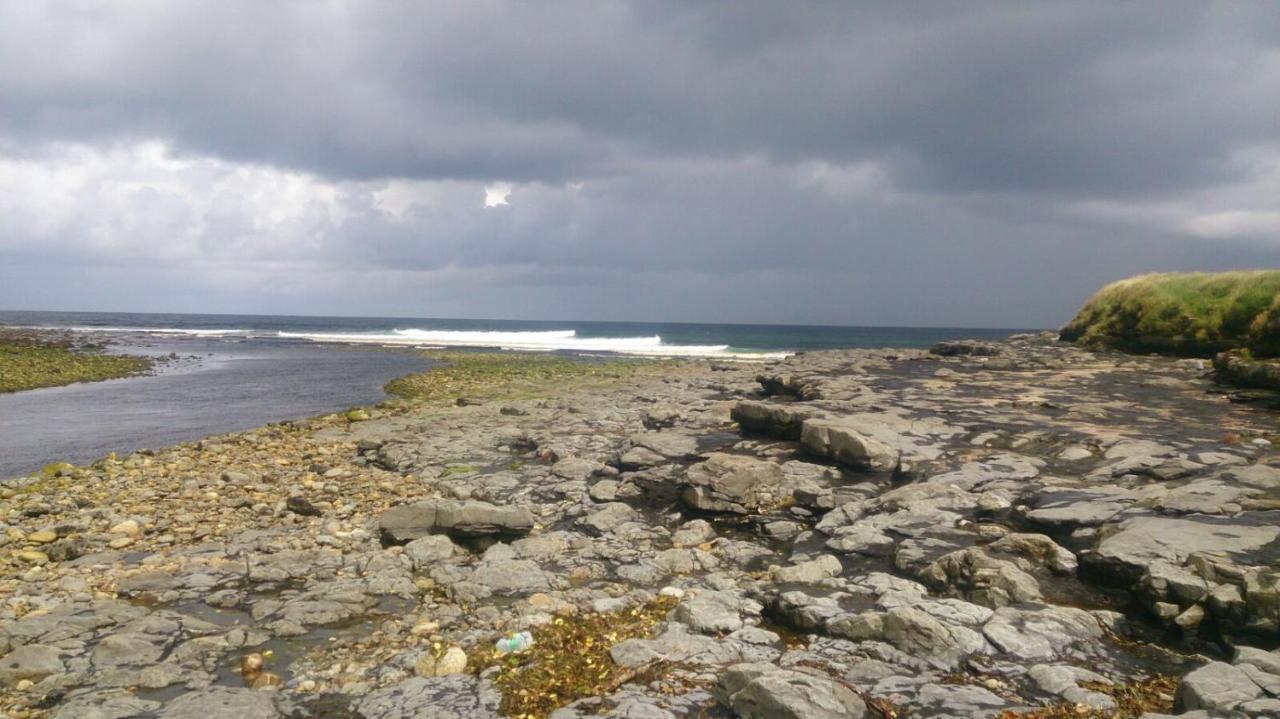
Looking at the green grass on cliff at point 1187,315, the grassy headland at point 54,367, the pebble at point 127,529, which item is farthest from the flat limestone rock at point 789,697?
the grassy headland at point 54,367

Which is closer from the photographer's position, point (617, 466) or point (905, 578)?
point (905, 578)

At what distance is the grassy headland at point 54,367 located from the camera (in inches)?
1303

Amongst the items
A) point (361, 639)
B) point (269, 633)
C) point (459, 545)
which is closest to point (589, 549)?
Answer: point (459, 545)

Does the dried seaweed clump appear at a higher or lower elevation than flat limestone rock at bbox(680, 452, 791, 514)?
lower

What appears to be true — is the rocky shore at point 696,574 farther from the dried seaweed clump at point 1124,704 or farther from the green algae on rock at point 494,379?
the green algae on rock at point 494,379

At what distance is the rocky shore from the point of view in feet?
18.7

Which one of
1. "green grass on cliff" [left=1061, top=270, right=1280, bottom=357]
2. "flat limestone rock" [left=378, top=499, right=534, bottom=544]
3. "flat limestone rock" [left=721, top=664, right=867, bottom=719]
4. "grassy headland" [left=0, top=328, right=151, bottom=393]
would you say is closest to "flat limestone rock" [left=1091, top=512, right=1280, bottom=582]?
"flat limestone rock" [left=721, top=664, right=867, bottom=719]

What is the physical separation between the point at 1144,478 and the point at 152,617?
43.4 feet

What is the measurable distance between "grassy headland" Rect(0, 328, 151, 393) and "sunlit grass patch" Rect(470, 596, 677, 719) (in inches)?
1412

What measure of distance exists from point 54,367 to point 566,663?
4633cm

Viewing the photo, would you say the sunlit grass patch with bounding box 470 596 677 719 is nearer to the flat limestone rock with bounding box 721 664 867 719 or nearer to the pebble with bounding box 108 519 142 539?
the flat limestone rock with bounding box 721 664 867 719

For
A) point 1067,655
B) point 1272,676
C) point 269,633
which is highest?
point 1272,676

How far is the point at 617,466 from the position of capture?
13609 mm

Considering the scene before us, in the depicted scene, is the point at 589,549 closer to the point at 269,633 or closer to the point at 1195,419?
the point at 269,633
